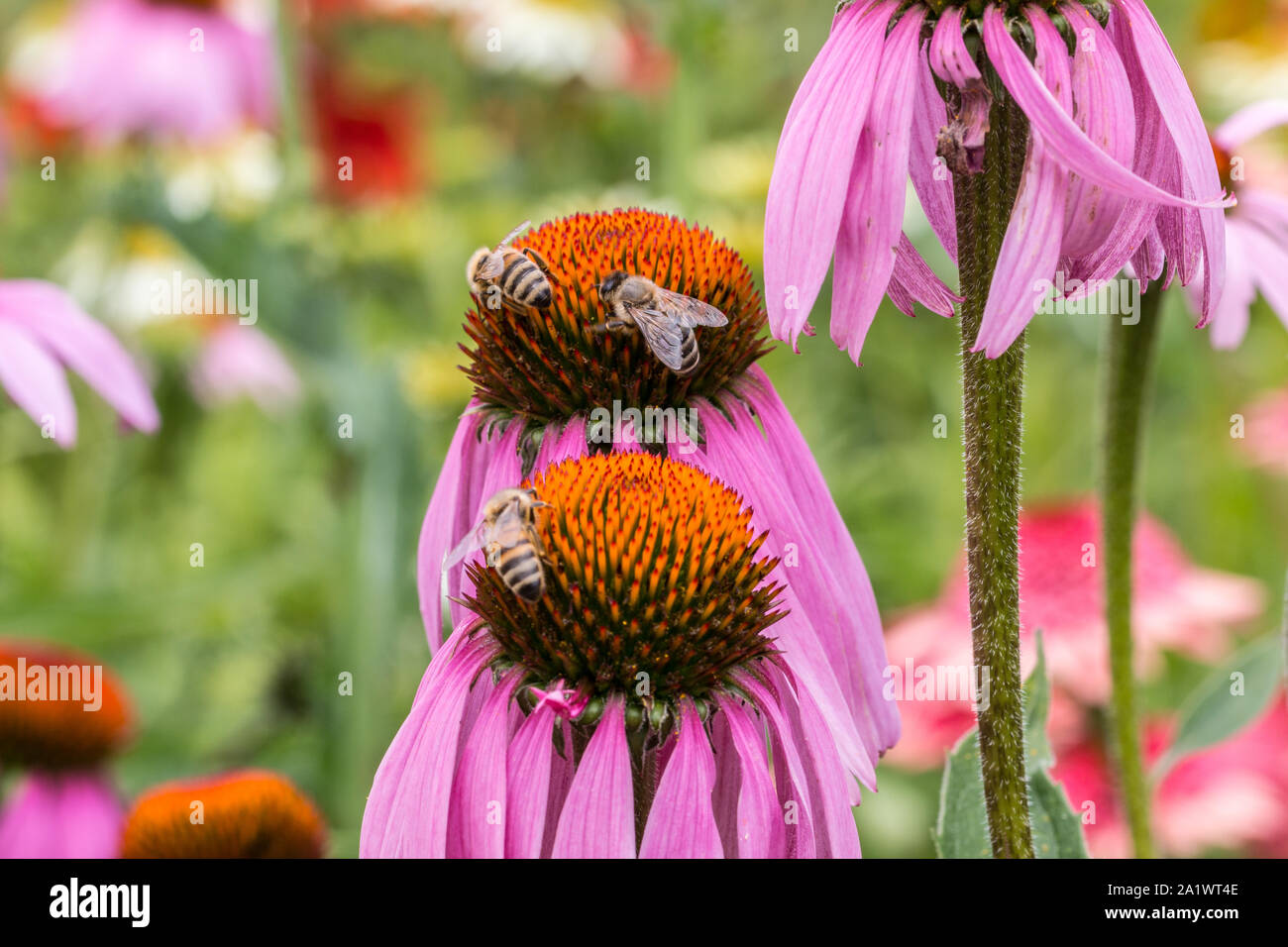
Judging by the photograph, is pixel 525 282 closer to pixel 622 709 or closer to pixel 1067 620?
pixel 622 709

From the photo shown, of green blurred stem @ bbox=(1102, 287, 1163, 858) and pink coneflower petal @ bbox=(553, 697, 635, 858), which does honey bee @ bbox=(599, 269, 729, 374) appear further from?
green blurred stem @ bbox=(1102, 287, 1163, 858)

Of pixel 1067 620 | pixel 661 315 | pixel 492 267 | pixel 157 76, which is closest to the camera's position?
pixel 661 315

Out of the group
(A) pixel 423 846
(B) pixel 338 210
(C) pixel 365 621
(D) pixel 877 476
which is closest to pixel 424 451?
(C) pixel 365 621

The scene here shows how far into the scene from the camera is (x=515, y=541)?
60 cm

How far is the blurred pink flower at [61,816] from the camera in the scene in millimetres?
1278

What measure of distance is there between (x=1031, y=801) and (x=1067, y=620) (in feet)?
2.68

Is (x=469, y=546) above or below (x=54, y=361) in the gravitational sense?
below

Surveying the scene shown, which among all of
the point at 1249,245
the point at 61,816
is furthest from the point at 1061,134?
the point at 61,816

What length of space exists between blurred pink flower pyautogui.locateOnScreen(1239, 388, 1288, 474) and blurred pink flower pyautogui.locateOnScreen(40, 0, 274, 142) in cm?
170

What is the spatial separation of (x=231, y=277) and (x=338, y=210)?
25.0 inches

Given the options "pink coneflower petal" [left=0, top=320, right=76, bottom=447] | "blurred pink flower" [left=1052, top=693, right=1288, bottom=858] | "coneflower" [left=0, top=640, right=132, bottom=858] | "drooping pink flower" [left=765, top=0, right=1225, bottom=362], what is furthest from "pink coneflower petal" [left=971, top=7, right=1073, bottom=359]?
"coneflower" [left=0, top=640, right=132, bottom=858]

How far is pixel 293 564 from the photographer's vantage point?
6.34 ft

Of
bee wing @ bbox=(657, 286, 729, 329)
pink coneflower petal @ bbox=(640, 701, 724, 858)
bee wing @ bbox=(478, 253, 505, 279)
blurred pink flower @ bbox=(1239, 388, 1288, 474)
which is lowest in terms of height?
pink coneflower petal @ bbox=(640, 701, 724, 858)

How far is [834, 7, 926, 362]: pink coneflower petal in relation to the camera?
0.57m
